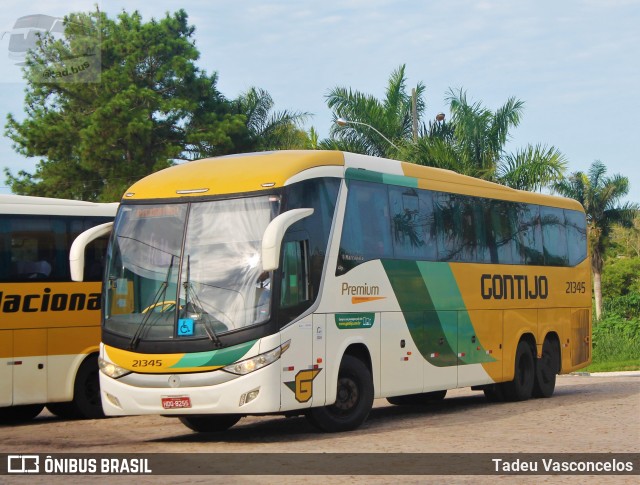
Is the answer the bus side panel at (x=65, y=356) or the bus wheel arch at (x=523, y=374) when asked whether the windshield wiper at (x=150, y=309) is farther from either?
the bus wheel arch at (x=523, y=374)

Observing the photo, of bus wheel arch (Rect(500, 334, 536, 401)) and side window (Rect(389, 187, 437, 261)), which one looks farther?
bus wheel arch (Rect(500, 334, 536, 401))

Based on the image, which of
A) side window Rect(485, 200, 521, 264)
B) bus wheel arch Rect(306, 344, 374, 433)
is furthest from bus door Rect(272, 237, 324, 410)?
side window Rect(485, 200, 521, 264)

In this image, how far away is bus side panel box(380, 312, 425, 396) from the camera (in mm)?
16172

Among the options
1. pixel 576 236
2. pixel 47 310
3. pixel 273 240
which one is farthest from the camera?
pixel 576 236

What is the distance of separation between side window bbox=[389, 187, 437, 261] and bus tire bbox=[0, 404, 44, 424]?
672 centimetres

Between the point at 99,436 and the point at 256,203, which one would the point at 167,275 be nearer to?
the point at 256,203

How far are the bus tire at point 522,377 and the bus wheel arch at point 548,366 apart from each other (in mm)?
231

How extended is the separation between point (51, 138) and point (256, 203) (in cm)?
3213

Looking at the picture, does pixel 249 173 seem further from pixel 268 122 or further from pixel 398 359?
pixel 268 122

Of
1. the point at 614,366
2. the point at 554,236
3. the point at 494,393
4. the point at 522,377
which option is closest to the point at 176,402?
Answer: the point at 494,393

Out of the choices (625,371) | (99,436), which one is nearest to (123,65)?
(625,371)

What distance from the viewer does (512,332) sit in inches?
803

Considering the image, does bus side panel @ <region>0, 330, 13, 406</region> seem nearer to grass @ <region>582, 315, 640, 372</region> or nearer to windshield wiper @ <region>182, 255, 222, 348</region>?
windshield wiper @ <region>182, 255, 222, 348</region>

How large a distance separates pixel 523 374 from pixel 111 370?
9171 millimetres
